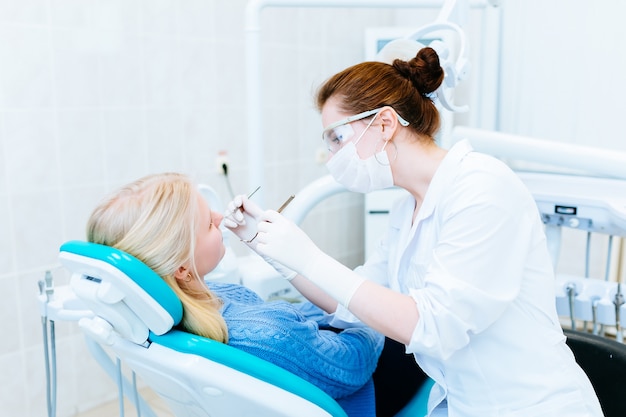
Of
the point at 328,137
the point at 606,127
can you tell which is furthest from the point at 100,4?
the point at 606,127

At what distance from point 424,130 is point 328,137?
0.20 metres

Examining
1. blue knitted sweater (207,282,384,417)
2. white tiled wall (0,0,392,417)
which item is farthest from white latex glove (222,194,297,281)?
white tiled wall (0,0,392,417)

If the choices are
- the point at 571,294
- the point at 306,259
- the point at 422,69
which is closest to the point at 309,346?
the point at 306,259

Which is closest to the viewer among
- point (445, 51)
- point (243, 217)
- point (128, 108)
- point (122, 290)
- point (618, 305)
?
point (122, 290)

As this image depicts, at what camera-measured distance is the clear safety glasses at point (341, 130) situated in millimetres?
1237

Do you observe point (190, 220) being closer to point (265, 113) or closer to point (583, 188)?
point (583, 188)

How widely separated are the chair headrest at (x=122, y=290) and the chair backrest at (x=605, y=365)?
102 cm

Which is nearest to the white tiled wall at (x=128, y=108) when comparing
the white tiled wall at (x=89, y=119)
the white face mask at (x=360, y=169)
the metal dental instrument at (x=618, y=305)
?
the white tiled wall at (x=89, y=119)

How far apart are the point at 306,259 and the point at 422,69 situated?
0.46m

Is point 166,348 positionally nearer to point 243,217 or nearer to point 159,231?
point 159,231

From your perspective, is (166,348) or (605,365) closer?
(166,348)

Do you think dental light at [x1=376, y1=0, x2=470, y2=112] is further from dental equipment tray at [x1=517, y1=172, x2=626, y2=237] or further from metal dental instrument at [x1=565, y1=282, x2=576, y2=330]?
metal dental instrument at [x1=565, y1=282, x2=576, y2=330]

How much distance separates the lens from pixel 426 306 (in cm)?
107

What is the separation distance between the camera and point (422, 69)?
128cm
